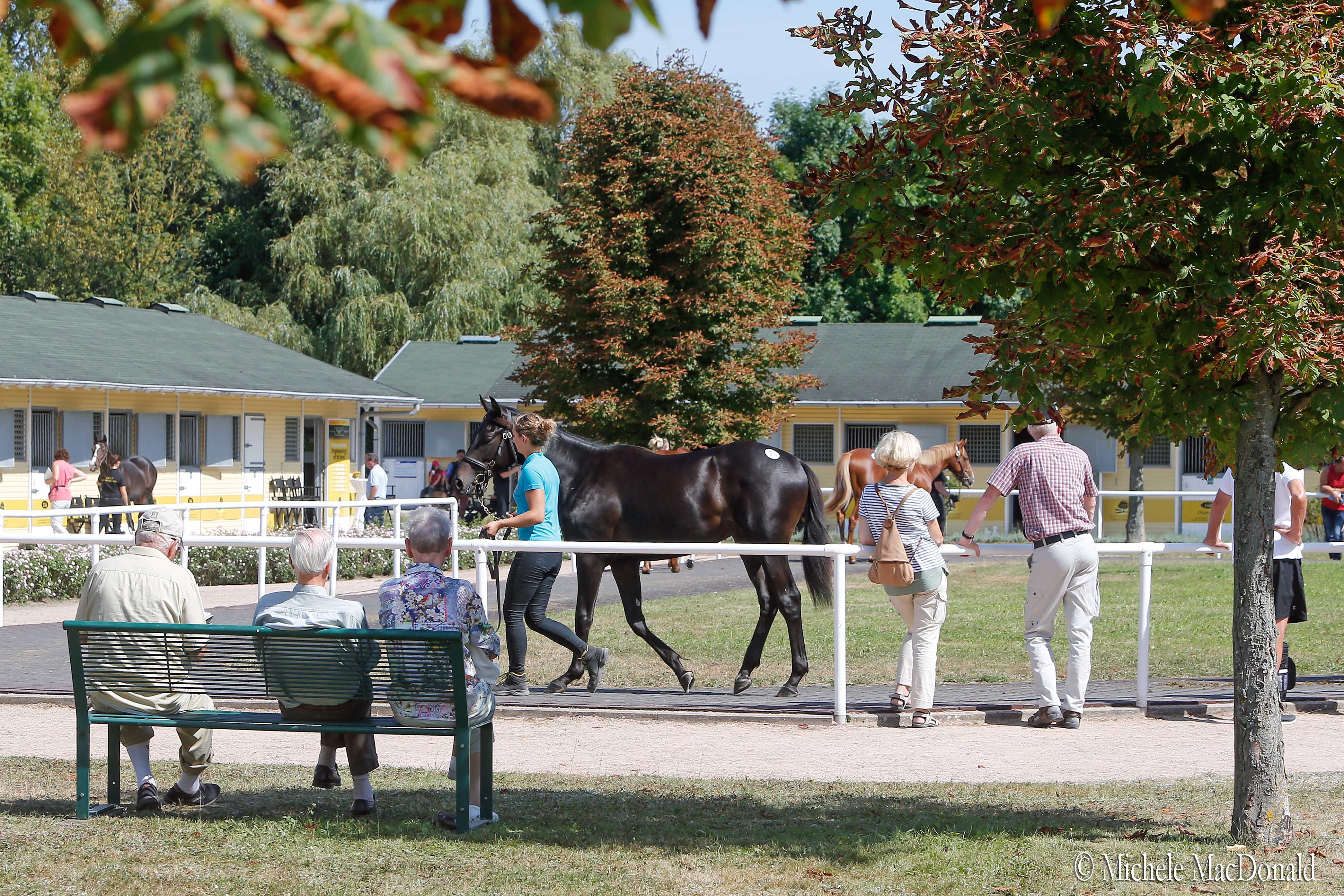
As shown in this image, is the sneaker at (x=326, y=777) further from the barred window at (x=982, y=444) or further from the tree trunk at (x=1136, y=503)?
the barred window at (x=982, y=444)

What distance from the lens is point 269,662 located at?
6062 millimetres

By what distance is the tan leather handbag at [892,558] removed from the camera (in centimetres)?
873

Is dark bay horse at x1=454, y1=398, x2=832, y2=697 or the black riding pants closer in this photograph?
the black riding pants

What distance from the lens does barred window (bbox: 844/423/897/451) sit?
37.2m

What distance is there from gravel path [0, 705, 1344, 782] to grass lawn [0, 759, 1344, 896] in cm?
44

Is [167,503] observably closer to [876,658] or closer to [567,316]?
[567,316]

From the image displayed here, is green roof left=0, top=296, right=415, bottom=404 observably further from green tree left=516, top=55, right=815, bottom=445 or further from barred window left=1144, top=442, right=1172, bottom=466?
barred window left=1144, top=442, right=1172, bottom=466

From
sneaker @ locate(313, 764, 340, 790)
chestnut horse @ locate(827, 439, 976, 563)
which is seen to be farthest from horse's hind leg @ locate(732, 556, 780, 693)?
chestnut horse @ locate(827, 439, 976, 563)

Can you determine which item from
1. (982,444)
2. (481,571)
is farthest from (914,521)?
(982,444)

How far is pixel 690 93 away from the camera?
27.3 m

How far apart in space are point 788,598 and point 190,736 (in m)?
5.23

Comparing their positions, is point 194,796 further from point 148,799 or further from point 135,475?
point 135,475

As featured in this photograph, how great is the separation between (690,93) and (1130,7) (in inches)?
891

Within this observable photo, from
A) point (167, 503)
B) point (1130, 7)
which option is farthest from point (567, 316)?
point (1130, 7)
